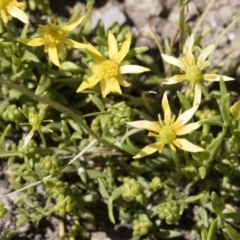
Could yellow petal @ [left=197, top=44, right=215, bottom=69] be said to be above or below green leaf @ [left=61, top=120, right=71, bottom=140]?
above

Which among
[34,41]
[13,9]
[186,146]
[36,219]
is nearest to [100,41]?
[34,41]

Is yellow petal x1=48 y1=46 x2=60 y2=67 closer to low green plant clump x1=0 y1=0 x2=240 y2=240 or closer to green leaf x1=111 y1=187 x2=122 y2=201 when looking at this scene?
low green plant clump x1=0 y1=0 x2=240 y2=240

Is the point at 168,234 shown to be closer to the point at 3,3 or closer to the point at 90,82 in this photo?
the point at 90,82

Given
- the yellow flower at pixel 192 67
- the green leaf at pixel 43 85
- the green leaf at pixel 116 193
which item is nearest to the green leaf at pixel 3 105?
the green leaf at pixel 43 85

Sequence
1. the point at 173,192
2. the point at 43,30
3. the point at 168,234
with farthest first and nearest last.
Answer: the point at 168,234 < the point at 43,30 < the point at 173,192

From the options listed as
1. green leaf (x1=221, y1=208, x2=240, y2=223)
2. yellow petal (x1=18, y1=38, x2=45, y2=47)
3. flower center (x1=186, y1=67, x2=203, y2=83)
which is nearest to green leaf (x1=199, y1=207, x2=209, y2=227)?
green leaf (x1=221, y1=208, x2=240, y2=223)

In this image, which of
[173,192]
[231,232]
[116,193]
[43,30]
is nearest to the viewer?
[231,232]

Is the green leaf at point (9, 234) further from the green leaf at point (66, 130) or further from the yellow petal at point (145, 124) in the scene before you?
the yellow petal at point (145, 124)
